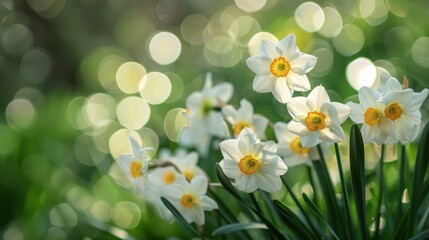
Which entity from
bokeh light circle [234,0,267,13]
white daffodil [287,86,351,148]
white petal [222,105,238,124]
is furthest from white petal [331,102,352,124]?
bokeh light circle [234,0,267,13]

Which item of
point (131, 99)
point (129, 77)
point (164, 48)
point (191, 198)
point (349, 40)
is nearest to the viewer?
point (191, 198)

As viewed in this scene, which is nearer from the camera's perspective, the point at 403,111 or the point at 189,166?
the point at 403,111

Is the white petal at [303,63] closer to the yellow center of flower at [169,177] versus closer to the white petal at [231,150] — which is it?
the white petal at [231,150]

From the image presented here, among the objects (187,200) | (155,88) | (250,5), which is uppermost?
(250,5)

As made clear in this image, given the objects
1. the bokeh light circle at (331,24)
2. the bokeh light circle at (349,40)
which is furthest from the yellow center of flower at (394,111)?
the bokeh light circle at (331,24)

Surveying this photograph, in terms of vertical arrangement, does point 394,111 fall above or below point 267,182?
above

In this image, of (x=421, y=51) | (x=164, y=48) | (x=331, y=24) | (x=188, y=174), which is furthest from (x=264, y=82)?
(x=164, y=48)

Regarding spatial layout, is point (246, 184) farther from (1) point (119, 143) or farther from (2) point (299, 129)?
(1) point (119, 143)

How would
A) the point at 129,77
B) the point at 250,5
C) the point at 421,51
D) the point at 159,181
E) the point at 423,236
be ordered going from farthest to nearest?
the point at 250,5 → the point at 129,77 → the point at 421,51 → the point at 159,181 → the point at 423,236
